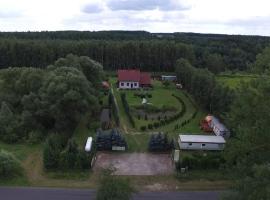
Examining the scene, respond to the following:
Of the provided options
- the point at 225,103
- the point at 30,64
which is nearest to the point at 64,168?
the point at 225,103

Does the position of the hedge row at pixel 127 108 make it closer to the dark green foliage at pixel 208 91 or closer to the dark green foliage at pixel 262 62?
the dark green foliage at pixel 208 91

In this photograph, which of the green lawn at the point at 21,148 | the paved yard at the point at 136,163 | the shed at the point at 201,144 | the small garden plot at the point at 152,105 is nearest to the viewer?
the paved yard at the point at 136,163

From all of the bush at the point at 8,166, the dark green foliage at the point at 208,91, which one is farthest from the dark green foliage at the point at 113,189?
the dark green foliage at the point at 208,91

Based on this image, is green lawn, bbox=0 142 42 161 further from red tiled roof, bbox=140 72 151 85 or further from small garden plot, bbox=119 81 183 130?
red tiled roof, bbox=140 72 151 85

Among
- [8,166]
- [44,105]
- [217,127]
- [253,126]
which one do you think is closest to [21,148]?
[44,105]

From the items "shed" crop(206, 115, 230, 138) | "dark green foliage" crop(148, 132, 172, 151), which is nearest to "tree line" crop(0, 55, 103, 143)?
"dark green foliage" crop(148, 132, 172, 151)

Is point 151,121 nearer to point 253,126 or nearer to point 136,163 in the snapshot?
point 136,163
